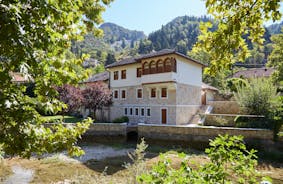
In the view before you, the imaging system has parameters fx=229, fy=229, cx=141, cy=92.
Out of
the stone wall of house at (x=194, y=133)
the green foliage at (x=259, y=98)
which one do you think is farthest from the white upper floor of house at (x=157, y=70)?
the green foliage at (x=259, y=98)

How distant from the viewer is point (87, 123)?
3574mm

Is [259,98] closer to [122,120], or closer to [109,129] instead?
[109,129]

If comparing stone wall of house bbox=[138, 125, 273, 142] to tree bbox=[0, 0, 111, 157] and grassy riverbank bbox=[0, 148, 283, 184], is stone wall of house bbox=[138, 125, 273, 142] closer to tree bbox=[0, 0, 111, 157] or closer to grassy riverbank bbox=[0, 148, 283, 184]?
grassy riverbank bbox=[0, 148, 283, 184]

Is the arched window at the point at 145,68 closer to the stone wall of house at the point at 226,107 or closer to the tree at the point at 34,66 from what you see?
the stone wall of house at the point at 226,107

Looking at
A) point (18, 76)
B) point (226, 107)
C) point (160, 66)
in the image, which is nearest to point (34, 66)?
point (18, 76)

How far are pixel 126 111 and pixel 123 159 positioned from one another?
1165 cm

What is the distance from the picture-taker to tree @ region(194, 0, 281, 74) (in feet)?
11.0

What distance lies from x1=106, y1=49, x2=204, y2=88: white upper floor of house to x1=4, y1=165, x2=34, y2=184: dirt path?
45.0ft

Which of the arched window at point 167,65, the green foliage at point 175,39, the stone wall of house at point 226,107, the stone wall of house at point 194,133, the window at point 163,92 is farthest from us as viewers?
the green foliage at point 175,39

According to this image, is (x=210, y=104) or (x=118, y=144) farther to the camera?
(x=210, y=104)

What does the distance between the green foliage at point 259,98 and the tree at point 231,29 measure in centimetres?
1598

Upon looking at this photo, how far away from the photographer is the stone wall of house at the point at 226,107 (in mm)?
26678

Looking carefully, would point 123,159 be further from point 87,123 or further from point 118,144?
point 87,123

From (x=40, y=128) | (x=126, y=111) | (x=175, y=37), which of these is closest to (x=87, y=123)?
(x=40, y=128)
